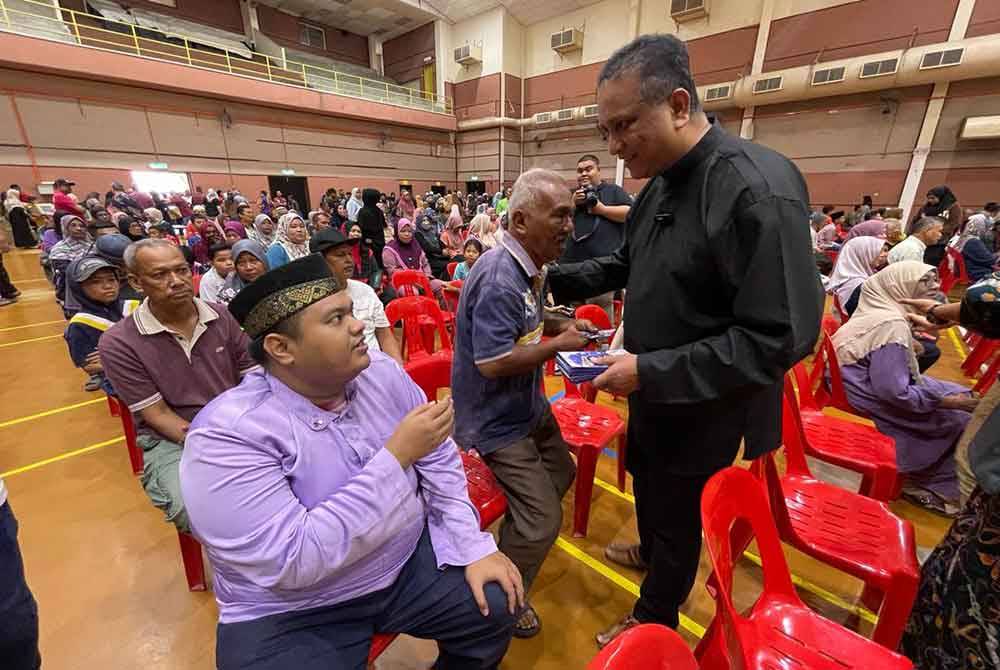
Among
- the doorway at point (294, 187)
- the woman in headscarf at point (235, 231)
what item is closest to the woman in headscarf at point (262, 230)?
the woman in headscarf at point (235, 231)

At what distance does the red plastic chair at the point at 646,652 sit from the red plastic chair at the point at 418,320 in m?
2.83

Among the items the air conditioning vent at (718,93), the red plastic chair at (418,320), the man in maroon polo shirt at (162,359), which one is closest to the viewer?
the man in maroon polo shirt at (162,359)

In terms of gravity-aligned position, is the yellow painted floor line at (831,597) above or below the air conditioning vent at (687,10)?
below

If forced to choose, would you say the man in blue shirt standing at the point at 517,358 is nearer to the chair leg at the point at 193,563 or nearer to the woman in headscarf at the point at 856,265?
the chair leg at the point at 193,563

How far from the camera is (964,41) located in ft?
31.2

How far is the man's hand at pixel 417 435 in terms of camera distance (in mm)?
1152

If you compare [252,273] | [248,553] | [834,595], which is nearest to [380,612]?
[248,553]

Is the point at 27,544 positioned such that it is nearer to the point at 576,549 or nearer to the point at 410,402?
the point at 410,402

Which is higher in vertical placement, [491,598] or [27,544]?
[491,598]

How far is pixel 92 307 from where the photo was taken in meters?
3.26

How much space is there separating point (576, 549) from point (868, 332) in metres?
2.11

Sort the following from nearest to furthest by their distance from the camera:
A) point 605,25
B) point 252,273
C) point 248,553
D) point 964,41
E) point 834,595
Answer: point 248,553 < point 834,595 < point 252,273 < point 964,41 < point 605,25

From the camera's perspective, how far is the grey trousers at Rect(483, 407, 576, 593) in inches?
64.0

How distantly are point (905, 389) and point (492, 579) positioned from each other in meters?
2.51
